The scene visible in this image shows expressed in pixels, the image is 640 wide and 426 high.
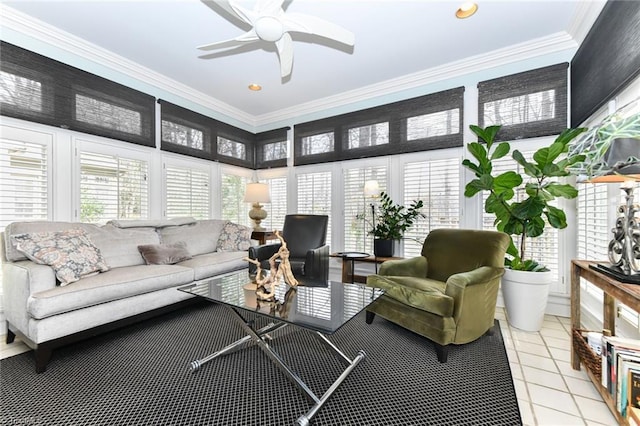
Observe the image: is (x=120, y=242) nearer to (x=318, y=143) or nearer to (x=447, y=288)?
Result: (x=318, y=143)

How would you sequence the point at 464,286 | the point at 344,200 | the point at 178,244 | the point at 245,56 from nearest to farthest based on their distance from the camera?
the point at 464,286 → the point at 245,56 → the point at 178,244 → the point at 344,200

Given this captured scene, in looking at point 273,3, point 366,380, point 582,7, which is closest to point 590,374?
point 366,380

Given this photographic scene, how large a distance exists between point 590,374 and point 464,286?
862 mm

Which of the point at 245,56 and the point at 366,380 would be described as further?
the point at 245,56

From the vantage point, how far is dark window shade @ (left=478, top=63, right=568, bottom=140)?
2.79m

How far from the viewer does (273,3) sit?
5.96 ft

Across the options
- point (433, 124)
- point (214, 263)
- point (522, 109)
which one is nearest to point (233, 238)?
point (214, 263)

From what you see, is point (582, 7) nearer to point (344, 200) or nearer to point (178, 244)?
point (344, 200)

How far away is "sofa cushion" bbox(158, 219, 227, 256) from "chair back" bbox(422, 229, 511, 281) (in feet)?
9.29

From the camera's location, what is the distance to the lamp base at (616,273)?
1383 mm

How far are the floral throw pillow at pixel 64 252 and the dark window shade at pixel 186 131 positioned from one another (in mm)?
1724

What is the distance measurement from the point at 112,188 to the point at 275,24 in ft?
8.98

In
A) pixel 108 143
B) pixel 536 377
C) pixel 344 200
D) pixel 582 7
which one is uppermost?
pixel 582 7

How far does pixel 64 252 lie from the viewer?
7.39ft
